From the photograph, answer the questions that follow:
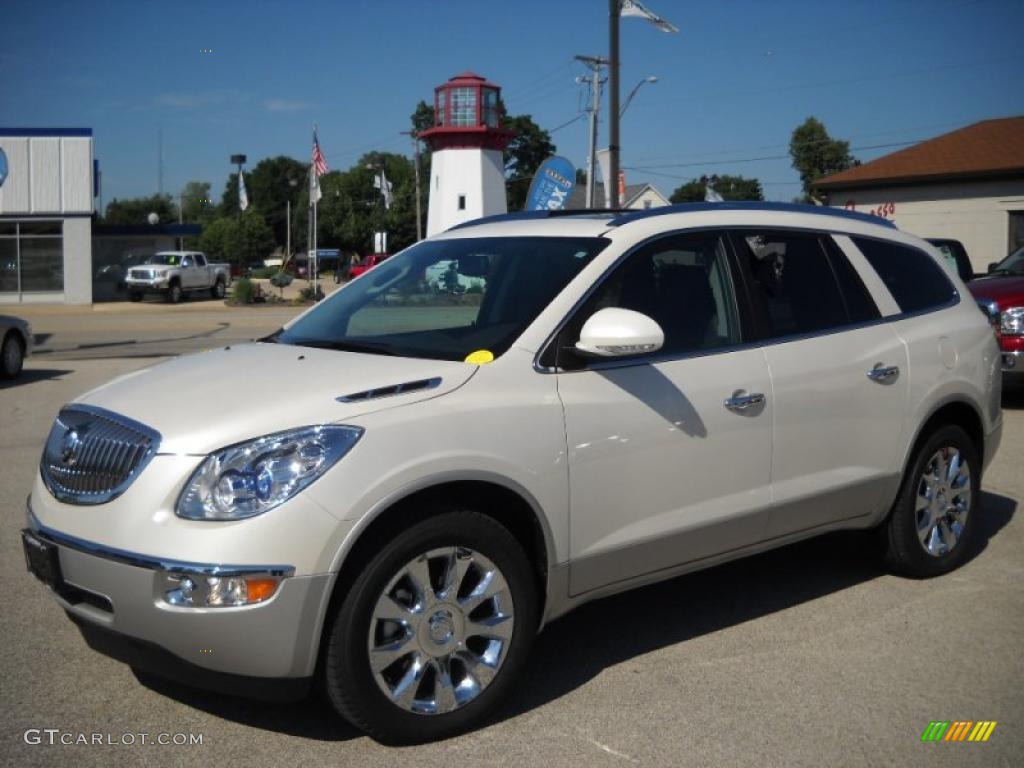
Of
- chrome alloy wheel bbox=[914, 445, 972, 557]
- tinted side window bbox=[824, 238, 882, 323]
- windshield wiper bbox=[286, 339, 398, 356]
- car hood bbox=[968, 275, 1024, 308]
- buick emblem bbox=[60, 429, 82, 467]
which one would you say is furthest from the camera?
car hood bbox=[968, 275, 1024, 308]

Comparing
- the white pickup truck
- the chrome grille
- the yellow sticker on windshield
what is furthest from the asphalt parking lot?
the white pickup truck

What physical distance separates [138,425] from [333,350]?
0.94 meters

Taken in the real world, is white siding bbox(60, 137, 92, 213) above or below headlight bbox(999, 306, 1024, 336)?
above

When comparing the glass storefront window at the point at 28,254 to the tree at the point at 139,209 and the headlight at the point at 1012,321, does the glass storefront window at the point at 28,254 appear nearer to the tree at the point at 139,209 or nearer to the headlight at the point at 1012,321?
the headlight at the point at 1012,321

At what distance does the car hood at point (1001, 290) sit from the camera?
36.0 ft

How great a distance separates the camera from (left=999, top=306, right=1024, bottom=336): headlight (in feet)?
35.3

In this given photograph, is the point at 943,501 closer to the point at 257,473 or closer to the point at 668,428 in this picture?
the point at 668,428

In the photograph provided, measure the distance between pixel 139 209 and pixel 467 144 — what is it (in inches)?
3853

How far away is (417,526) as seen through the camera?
11.7 ft

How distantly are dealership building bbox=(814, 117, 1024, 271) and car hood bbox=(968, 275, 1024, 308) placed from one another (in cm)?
1989

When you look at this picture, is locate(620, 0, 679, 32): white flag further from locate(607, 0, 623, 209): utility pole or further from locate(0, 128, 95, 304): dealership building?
locate(0, 128, 95, 304): dealership building

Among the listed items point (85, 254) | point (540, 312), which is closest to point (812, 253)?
point (540, 312)

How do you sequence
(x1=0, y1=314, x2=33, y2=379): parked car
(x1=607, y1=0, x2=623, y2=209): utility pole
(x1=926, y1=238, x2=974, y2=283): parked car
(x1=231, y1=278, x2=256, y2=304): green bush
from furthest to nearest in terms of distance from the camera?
(x1=231, y1=278, x2=256, y2=304): green bush
(x1=607, y1=0, x2=623, y2=209): utility pole
(x1=926, y1=238, x2=974, y2=283): parked car
(x1=0, y1=314, x2=33, y2=379): parked car

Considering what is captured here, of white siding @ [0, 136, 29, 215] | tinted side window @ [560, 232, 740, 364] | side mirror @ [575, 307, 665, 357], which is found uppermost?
white siding @ [0, 136, 29, 215]
